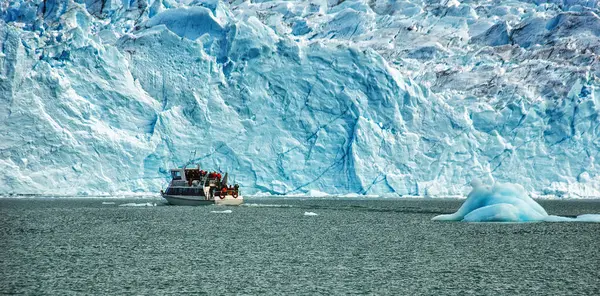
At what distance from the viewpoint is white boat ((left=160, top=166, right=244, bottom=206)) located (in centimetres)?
5569

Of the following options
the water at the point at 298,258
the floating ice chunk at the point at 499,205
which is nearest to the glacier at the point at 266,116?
the water at the point at 298,258

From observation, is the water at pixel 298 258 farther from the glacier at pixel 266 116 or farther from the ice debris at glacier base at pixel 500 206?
the glacier at pixel 266 116

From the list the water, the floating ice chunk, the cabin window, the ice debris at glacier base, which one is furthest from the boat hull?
the floating ice chunk

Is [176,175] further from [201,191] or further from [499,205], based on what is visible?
[499,205]

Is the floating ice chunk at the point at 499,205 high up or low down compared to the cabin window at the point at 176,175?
down

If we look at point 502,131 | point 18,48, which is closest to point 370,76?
point 502,131

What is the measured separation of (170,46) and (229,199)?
1626 cm

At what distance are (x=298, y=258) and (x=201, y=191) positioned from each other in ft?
118

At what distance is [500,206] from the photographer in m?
34.3

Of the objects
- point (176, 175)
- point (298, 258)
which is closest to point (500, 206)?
point (298, 258)

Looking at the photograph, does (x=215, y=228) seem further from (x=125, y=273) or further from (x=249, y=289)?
(x=249, y=289)

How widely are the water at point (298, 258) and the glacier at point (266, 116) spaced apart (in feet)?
78.1

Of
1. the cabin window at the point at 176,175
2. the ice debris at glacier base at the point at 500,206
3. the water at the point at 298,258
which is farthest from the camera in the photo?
the cabin window at the point at 176,175

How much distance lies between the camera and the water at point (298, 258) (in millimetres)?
16297
